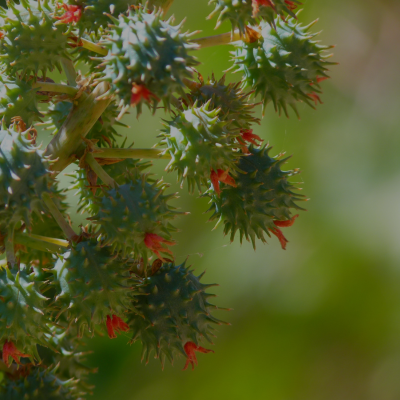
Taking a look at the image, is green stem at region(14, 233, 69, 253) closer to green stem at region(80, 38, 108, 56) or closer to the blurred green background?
green stem at region(80, 38, 108, 56)

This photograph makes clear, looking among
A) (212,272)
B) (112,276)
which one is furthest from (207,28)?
(112,276)

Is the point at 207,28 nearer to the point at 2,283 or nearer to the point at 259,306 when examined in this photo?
the point at 259,306

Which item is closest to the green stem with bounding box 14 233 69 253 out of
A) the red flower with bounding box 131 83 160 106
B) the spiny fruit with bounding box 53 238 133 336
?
the spiny fruit with bounding box 53 238 133 336

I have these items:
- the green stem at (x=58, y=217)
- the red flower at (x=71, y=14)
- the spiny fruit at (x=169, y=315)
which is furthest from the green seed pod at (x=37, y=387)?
the red flower at (x=71, y=14)

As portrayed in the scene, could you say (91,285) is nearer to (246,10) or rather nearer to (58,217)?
(58,217)

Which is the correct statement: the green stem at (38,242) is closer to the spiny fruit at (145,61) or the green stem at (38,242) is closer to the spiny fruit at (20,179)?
the spiny fruit at (20,179)

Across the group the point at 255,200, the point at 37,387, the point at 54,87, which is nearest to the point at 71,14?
the point at 54,87
